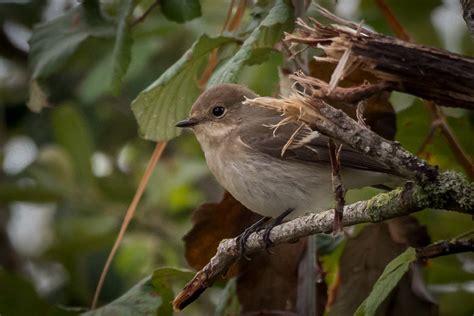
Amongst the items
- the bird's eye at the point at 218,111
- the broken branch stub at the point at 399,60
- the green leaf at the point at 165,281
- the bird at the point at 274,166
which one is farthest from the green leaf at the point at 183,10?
the broken branch stub at the point at 399,60

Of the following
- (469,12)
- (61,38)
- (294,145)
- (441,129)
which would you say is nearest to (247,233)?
(294,145)

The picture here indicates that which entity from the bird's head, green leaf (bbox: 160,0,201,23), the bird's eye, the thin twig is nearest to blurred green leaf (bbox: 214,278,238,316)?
the thin twig

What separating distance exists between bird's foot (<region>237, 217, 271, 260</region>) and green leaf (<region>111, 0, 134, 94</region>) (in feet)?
2.31

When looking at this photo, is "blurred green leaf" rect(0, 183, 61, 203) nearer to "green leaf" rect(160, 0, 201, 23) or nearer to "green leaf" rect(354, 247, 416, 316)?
"green leaf" rect(160, 0, 201, 23)

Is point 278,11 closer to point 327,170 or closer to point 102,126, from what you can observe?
point 327,170

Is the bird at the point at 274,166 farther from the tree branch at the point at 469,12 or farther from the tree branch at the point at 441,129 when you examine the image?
the tree branch at the point at 469,12

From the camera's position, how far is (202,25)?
6.35 m

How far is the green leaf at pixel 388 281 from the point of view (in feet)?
10.5

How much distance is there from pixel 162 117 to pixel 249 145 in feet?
1.96

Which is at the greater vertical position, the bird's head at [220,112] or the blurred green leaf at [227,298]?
the bird's head at [220,112]

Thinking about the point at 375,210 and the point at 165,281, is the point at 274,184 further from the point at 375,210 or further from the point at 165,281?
the point at 375,210

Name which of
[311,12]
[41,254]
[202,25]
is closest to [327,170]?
[311,12]

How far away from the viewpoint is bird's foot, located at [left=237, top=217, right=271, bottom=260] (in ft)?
11.8

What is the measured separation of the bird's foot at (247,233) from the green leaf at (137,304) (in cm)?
33
